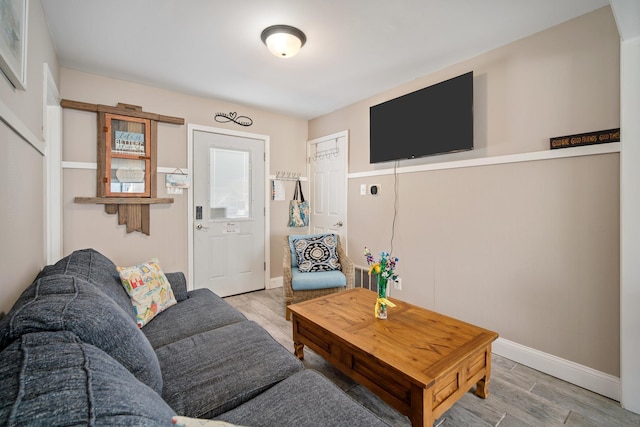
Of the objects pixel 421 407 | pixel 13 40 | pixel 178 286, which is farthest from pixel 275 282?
pixel 13 40

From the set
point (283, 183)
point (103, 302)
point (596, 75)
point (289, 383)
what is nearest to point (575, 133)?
point (596, 75)

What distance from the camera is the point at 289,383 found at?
123cm

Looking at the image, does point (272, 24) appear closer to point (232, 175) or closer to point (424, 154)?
point (424, 154)

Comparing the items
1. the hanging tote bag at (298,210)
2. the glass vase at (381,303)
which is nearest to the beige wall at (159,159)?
the hanging tote bag at (298,210)

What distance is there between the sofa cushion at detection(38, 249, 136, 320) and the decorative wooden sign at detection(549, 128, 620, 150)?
3033mm

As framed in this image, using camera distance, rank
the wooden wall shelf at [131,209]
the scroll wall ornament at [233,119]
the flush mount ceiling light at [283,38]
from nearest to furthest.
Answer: the flush mount ceiling light at [283,38], the wooden wall shelf at [131,209], the scroll wall ornament at [233,119]

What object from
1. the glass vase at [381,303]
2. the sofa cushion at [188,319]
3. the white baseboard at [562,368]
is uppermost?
the glass vase at [381,303]

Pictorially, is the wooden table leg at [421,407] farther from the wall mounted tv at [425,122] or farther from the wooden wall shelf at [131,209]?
the wooden wall shelf at [131,209]

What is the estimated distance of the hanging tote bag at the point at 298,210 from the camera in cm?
423

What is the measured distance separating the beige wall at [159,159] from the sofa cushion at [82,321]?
2.16 meters

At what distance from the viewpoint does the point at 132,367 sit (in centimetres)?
97

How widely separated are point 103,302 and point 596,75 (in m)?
3.09

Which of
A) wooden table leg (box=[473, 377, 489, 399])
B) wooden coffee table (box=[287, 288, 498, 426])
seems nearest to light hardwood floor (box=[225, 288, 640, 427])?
wooden table leg (box=[473, 377, 489, 399])

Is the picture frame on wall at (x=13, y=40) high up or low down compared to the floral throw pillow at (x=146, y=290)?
up
